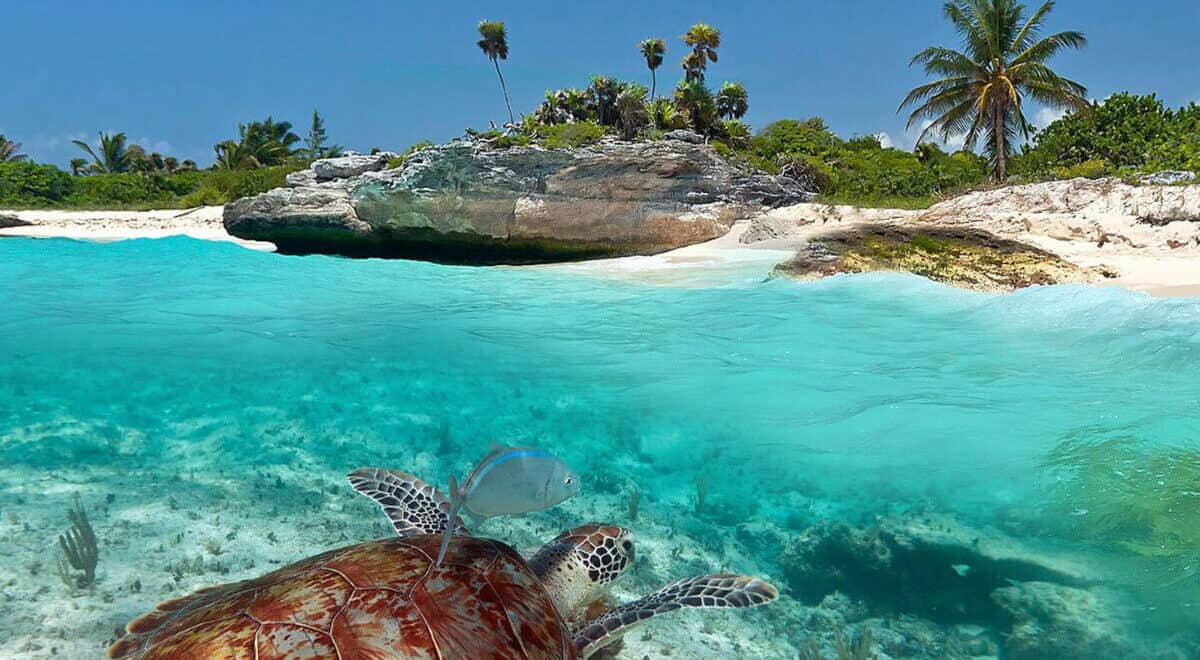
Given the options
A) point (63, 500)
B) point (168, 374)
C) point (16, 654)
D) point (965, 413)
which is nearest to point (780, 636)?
point (16, 654)

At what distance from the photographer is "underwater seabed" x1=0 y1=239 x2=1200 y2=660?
116 inches

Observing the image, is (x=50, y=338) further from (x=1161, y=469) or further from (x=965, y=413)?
(x=1161, y=469)

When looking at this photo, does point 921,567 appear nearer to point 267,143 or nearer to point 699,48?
point 699,48

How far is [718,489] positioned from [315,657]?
302 centimetres

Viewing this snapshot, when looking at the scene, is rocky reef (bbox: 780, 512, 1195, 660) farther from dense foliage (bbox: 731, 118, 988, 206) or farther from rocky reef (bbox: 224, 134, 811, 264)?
dense foliage (bbox: 731, 118, 988, 206)

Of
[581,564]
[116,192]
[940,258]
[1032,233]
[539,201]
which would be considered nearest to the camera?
[581,564]

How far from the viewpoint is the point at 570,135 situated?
17.3 metres

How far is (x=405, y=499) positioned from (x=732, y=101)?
89.3 ft

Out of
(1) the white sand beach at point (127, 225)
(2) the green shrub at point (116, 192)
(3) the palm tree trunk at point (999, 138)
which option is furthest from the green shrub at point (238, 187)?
(3) the palm tree trunk at point (999, 138)

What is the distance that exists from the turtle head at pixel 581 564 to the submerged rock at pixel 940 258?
9357 mm

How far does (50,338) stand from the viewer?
7875 millimetres

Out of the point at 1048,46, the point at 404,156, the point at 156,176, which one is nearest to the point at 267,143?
the point at 156,176

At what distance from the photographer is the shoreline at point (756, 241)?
9.79 metres

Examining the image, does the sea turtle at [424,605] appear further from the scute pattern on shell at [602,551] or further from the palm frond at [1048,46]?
the palm frond at [1048,46]
